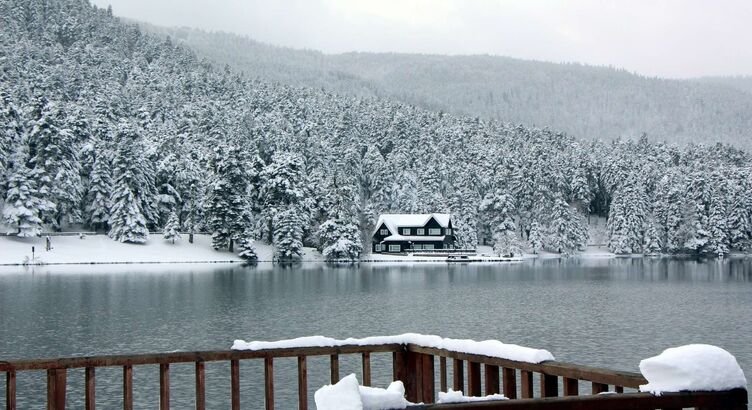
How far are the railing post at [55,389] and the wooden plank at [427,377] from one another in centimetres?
377

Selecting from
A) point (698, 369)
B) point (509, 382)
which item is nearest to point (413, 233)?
point (509, 382)

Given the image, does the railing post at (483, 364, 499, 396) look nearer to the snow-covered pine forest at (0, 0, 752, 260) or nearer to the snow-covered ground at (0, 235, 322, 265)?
the snow-covered ground at (0, 235, 322, 265)

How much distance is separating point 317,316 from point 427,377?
113ft

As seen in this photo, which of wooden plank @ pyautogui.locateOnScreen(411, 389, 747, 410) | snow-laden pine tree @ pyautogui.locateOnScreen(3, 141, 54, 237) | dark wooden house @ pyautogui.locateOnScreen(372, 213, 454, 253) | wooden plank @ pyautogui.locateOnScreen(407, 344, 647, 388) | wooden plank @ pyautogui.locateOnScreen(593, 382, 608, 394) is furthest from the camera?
dark wooden house @ pyautogui.locateOnScreen(372, 213, 454, 253)

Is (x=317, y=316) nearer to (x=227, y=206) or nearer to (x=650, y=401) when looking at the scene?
(x=650, y=401)

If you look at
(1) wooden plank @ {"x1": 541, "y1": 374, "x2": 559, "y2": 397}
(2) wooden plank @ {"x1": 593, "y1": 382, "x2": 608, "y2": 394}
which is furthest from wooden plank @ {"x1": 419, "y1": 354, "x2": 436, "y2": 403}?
(2) wooden plank @ {"x1": 593, "y1": 382, "x2": 608, "y2": 394}

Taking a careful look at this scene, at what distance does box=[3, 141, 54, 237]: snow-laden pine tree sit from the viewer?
86.7 meters

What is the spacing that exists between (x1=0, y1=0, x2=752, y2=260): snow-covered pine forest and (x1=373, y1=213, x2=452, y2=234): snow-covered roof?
413 centimetres

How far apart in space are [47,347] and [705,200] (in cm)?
12189

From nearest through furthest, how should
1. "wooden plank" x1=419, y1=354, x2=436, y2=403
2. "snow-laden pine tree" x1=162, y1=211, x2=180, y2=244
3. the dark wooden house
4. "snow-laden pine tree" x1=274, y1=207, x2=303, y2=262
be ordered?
"wooden plank" x1=419, y1=354, x2=436, y2=403 → "snow-laden pine tree" x1=162, y1=211, x2=180, y2=244 → "snow-laden pine tree" x1=274, y1=207, x2=303, y2=262 → the dark wooden house

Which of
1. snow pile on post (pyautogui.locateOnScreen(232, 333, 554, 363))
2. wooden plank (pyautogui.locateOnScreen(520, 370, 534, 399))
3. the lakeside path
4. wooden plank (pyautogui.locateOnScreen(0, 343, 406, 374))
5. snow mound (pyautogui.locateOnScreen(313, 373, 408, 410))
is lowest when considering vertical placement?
the lakeside path

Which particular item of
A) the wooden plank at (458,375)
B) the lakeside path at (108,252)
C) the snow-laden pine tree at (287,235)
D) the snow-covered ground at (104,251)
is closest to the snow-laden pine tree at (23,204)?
the snow-covered ground at (104,251)

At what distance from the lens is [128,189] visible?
92.9 metres

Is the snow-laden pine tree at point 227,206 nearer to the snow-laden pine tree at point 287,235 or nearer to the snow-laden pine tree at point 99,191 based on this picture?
the snow-laden pine tree at point 287,235
